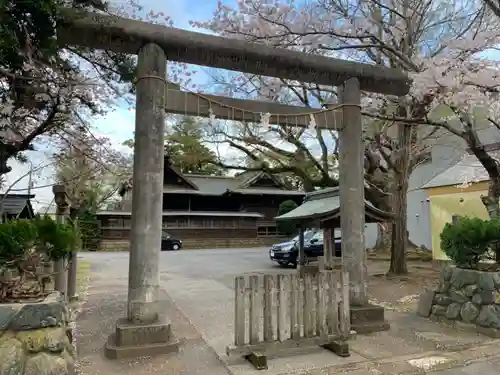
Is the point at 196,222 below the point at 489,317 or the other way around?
the other way around

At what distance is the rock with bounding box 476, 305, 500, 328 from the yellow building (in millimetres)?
6853

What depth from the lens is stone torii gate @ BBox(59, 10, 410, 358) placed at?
4684 millimetres

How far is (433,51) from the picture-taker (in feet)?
32.3

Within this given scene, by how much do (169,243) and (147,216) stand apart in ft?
76.4

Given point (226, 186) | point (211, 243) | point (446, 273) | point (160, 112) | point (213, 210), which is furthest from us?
point (226, 186)

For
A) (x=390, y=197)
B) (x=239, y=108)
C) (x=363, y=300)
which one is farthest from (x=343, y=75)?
(x=390, y=197)

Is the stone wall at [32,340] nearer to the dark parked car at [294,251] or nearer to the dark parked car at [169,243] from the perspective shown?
the dark parked car at [294,251]

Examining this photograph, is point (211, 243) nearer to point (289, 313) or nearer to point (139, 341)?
point (139, 341)

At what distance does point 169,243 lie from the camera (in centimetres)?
2736

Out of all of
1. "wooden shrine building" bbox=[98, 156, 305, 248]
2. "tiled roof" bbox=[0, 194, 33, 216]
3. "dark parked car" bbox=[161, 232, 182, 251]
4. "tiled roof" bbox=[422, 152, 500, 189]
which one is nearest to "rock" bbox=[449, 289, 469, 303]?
"tiled roof" bbox=[422, 152, 500, 189]

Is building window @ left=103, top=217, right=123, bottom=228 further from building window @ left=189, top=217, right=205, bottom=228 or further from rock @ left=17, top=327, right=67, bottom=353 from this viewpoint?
rock @ left=17, top=327, right=67, bottom=353

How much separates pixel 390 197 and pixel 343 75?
7.92 meters

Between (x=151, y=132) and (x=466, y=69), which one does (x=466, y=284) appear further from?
(x=151, y=132)

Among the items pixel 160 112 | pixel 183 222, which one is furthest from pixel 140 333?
pixel 183 222
